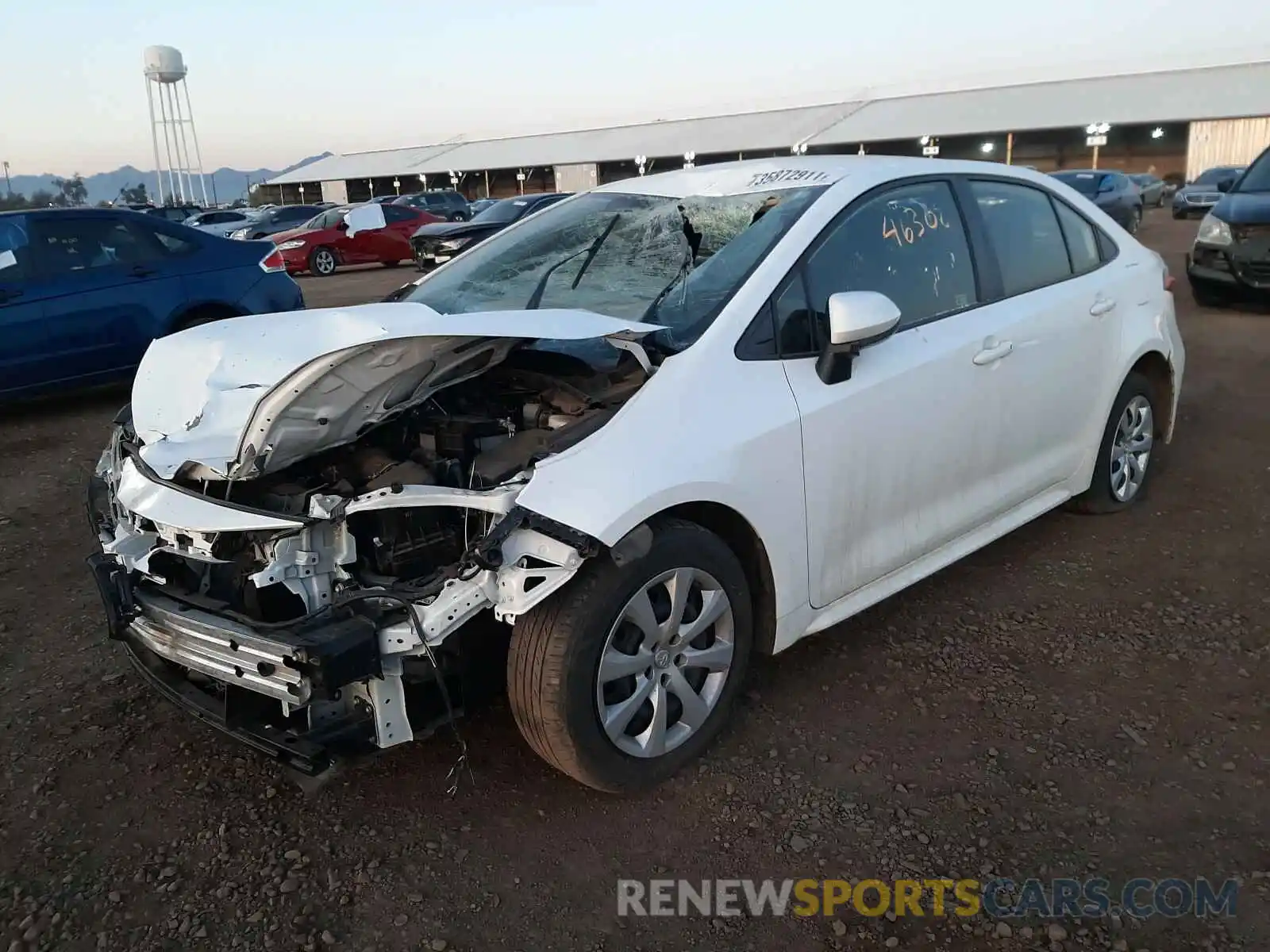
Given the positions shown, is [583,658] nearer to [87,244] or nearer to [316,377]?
[316,377]

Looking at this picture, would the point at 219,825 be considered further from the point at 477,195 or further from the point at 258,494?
the point at 477,195

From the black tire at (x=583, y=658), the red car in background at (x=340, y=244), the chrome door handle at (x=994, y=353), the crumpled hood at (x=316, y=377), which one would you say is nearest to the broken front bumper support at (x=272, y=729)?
the black tire at (x=583, y=658)

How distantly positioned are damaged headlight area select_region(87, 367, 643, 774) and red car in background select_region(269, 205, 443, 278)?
1802cm

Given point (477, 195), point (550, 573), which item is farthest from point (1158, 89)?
point (550, 573)

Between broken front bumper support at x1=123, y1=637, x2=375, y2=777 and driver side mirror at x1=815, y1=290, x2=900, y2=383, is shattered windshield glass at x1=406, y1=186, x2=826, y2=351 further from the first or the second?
broken front bumper support at x1=123, y1=637, x2=375, y2=777

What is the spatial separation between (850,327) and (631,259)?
3.50 feet

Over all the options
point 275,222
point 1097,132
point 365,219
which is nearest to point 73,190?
point 275,222

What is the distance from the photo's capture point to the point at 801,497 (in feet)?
9.69

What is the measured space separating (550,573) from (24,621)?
9.43ft

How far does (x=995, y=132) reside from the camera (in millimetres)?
40562

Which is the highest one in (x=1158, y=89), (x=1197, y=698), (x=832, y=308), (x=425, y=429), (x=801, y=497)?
(x=1158, y=89)

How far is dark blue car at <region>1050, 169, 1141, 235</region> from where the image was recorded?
18547 millimetres

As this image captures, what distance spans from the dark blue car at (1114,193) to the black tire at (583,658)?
1839 centimetres

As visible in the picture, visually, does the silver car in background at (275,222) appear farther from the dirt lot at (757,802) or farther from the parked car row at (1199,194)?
the dirt lot at (757,802)
